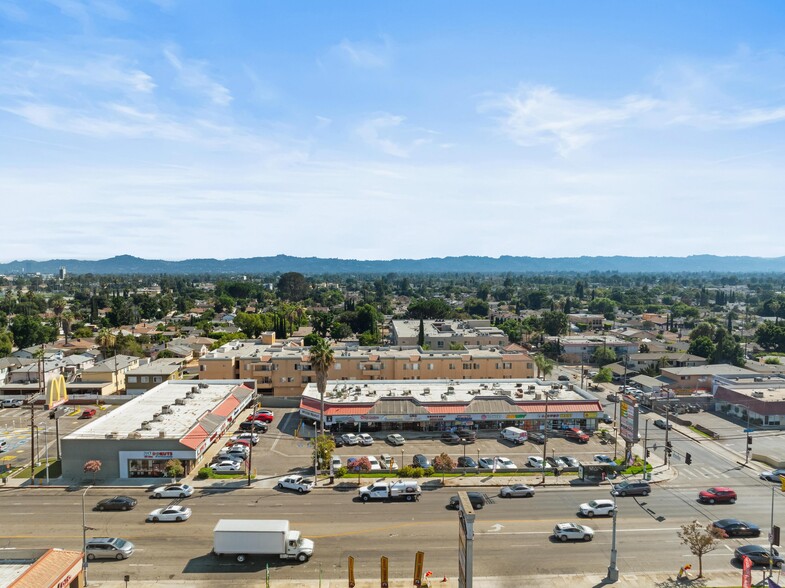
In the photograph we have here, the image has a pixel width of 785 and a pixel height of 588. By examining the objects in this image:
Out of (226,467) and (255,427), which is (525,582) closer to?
(226,467)

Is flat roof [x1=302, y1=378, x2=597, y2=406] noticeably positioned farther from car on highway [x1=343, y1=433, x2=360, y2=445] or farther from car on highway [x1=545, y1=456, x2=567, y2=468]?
car on highway [x1=545, y1=456, x2=567, y2=468]

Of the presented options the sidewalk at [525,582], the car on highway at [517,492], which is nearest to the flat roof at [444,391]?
the car on highway at [517,492]

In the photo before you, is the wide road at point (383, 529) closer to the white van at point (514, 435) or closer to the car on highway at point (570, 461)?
the car on highway at point (570, 461)

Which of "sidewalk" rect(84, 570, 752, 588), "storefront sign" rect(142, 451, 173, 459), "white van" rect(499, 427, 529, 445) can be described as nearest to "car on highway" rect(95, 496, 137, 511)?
"storefront sign" rect(142, 451, 173, 459)

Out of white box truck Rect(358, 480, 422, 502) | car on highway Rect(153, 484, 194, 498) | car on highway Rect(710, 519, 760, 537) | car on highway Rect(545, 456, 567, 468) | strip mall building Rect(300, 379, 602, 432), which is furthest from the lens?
strip mall building Rect(300, 379, 602, 432)

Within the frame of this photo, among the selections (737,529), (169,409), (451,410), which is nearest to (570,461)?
(737,529)
